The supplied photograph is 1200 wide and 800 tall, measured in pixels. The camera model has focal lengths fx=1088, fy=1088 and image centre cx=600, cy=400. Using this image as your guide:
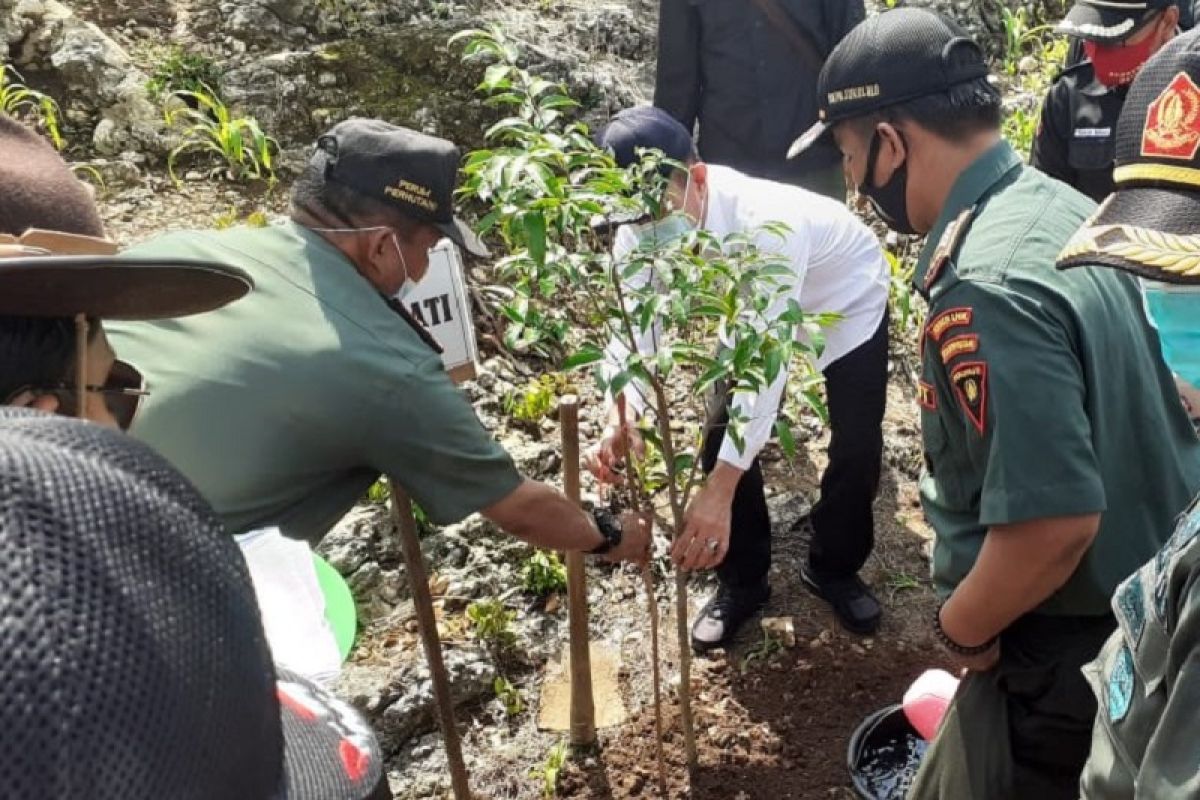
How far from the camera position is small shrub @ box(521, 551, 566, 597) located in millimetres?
3451

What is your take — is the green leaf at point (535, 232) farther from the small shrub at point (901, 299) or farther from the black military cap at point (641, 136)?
the small shrub at point (901, 299)

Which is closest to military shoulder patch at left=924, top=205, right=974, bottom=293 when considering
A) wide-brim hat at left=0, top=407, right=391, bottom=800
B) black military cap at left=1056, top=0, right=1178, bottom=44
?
wide-brim hat at left=0, top=407, right=391, bottom=800

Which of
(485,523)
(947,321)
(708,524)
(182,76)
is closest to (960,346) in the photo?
(947,321)

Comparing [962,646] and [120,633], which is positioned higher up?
[120,633]

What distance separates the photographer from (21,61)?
4.71 m

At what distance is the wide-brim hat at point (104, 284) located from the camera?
1.14 metres

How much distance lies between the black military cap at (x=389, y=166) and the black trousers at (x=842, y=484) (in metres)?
1.18

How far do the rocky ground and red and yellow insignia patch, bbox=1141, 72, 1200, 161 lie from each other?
81.2 inches

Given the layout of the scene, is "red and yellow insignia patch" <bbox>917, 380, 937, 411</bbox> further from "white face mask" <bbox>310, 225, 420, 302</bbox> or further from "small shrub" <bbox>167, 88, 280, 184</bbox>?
"small shrub" <bbox>167, 88, 280, 184</bbox>

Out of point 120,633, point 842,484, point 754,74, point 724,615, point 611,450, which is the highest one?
point 120,633

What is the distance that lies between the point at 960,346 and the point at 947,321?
0.05m

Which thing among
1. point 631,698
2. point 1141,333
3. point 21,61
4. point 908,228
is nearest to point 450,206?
point 908,228

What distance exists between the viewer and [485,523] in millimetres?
3592

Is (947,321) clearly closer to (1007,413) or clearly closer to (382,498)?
(1007,413)
